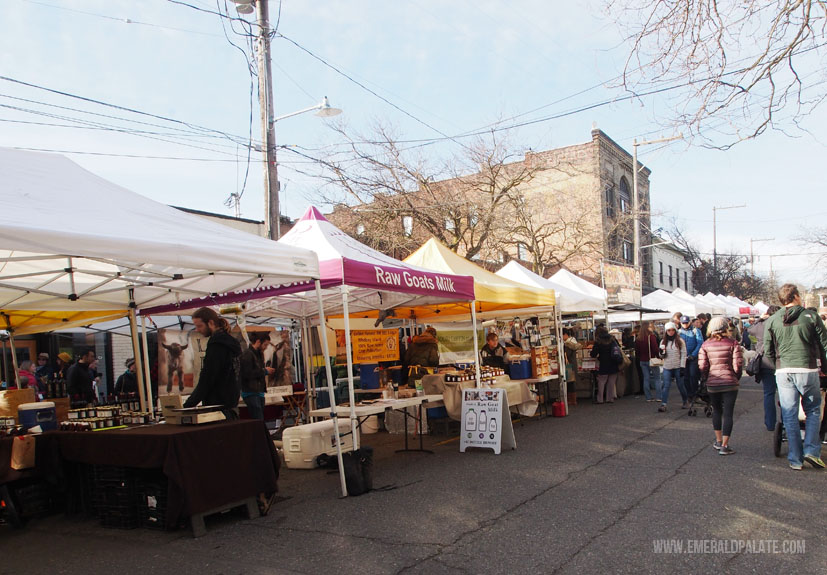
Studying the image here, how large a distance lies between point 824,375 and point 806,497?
1964mm

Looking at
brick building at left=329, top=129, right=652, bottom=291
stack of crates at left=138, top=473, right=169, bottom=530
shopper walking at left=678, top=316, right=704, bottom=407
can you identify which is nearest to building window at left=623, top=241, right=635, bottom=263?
brick building at left=329, top=129, right=652, bottom=291

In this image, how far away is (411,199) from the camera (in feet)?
73.9

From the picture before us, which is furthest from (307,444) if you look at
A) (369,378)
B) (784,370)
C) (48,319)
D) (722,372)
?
(784,370)

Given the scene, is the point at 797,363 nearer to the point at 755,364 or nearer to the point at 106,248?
the point at 755,364

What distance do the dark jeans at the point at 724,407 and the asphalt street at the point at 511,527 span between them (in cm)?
37

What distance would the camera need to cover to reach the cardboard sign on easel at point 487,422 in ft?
28.5

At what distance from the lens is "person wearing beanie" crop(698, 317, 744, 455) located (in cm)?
735

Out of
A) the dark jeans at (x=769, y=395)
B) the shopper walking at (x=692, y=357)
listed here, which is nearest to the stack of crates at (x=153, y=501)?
the dark jeans at (x=769, y=395)

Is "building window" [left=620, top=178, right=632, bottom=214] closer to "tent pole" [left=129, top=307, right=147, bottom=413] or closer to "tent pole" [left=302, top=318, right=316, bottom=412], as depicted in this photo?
"tent pole" [left=302, top=318, right=316, bottom=412]

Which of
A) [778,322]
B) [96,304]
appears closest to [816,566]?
[778,322]

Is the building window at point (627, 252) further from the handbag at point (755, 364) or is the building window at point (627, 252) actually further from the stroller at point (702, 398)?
the handbag at point (755, 364)

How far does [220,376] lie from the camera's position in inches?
245

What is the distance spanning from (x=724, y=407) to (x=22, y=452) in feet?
25.5

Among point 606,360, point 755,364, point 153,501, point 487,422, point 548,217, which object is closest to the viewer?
point 153,501
